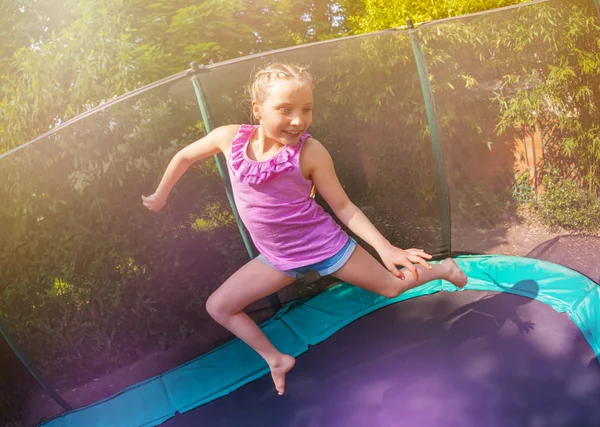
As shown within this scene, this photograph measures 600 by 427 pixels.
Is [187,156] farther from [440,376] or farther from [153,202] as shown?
[440,376]

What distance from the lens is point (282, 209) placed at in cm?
156

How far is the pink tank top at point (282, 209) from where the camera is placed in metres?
1.51

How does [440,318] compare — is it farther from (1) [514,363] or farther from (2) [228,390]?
(2) [228,390]

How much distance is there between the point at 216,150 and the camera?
167 centimetres

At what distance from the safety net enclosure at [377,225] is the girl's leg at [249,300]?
0.48 ft

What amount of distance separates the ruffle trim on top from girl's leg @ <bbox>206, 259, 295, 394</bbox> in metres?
0.33

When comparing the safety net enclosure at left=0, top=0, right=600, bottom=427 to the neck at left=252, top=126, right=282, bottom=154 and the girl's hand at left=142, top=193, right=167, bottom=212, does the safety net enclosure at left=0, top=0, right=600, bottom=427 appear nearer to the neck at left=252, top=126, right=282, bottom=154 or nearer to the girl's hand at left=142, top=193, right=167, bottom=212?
the girl's hand at left=142, top=193, right=167, bottom=212

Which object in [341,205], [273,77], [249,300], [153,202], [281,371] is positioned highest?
[273,77]

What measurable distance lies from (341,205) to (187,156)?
20.6 inches

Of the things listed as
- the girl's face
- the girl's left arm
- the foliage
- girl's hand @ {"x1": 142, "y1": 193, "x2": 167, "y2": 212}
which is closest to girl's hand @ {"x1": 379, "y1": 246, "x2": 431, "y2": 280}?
the girl's left arm

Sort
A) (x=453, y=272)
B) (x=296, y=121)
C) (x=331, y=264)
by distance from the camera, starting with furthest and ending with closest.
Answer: (x=453, y=272), (x=331, y=264), (x=296, y=121)

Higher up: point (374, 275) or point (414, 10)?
point (414, 10)

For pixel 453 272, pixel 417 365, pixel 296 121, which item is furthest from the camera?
pixel 453 272

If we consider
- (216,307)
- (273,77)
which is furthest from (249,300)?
(273,77)
